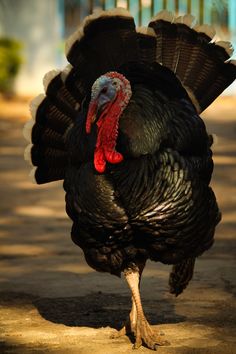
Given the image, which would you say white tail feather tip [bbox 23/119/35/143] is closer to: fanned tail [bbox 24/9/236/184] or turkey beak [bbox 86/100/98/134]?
fanned tail [bbox 24/9/236/184]

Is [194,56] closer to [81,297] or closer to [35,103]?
[35,103]

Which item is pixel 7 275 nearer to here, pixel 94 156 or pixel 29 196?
pixel 94 156

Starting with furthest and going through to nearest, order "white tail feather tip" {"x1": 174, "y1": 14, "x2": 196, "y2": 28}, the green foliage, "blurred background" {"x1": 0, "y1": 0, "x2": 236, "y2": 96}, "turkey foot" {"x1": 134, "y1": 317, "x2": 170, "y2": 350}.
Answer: "blurred background" {"x1": 0, "y1": 0, "x2": 236, "y2": 96}
the green foliage
"white tail feather tip" {"x1": 174, "y1": 14, "x2": 196, "y2": 28}
"turkey foot" {"x1": 134, "y1": 317, "x2": 170, "y2": 350}

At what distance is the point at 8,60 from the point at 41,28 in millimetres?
1819

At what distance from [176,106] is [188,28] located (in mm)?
718

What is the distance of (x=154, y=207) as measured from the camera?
18.8 feet

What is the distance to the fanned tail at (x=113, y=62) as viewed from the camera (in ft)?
21.7

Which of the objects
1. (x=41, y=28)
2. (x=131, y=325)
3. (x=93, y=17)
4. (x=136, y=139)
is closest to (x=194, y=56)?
(x=93, y=17)

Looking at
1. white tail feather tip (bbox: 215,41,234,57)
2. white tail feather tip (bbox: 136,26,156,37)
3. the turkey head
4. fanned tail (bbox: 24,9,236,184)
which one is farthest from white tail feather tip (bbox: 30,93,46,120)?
white tail feather tip (bbox: 215,41,234,57)

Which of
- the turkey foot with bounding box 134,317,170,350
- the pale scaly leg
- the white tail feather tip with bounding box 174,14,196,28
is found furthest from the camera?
the white tail feather tip with bounding box 174,14,196,28

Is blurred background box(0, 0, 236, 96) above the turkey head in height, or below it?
below

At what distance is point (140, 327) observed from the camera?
6.08 metres

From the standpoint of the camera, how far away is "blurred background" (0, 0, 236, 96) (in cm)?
2556

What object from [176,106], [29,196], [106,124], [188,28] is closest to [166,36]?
[188,28]
